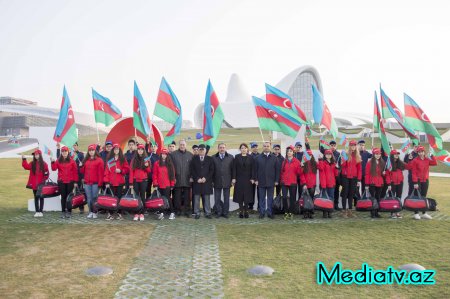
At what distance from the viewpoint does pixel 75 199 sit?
805cm

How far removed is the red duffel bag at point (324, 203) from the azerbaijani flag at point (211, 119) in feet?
8.37

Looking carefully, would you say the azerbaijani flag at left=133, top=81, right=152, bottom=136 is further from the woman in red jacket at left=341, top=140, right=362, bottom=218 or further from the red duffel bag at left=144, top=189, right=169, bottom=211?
the woman in red jacket at left=341, top=140, right=362, bottom=218

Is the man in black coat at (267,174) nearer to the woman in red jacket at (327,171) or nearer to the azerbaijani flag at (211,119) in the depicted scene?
the woman in red jacket at (327,171)

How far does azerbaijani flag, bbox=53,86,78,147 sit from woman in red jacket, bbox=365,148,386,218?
6407 millimetres

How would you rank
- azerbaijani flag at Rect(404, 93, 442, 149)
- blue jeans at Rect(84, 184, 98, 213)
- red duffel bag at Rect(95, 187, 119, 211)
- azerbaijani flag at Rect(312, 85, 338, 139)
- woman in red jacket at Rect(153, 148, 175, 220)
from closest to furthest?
red duffel bag at Rect(95, 187, 119, 211)
woman in red jacket at Rect(153, 148, 175, 220)
blue jeans at Rect(84, 184, 98, 213)
azerbaijani flag at Rect(404, 93, 442, 149)
azerbaijani flag at Rect(312, 85, 338, 139)

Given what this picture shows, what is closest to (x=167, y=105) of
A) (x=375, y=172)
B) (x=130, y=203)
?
(x=130, y=203)

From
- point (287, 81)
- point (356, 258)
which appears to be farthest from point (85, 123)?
point (356, 258)

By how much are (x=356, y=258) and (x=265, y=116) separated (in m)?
4.26

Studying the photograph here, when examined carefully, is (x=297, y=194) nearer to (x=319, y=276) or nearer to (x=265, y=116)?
(x=265, y=116)

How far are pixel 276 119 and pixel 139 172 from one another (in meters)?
3.26

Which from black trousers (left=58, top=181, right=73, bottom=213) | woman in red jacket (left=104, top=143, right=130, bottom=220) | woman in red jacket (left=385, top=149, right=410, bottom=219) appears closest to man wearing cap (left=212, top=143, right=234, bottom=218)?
woman in red jacket (left=104, top=143, right=130, bottom=220)

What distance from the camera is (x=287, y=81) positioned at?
68.3 m

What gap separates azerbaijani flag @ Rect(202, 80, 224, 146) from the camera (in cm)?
862

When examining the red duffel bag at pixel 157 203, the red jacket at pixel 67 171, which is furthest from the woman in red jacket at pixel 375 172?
the red jacket at pixel 67 171
